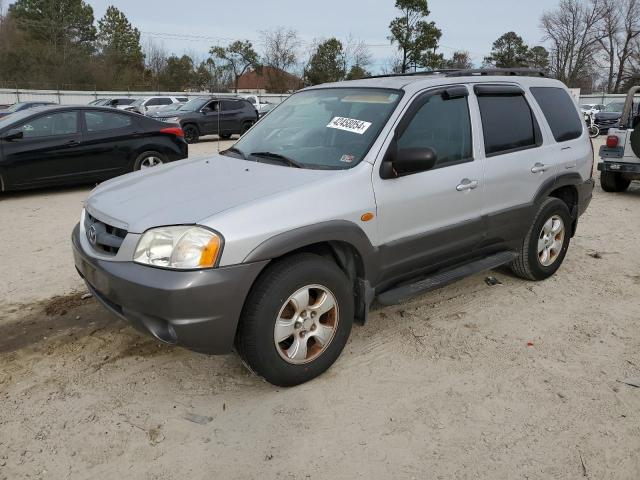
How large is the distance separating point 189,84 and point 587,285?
57.4 meters

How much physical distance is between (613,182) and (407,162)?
7.64 meters

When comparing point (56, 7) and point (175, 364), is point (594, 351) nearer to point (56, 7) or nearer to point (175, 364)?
point (175, 364)

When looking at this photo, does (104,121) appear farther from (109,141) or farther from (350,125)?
(350,125)

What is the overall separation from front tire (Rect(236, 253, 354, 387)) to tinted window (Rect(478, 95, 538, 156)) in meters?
1.76

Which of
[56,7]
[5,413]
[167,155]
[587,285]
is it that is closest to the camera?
[5,413]

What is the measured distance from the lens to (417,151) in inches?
126

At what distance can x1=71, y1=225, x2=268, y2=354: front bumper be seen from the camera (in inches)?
102

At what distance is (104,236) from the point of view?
2.98 metres

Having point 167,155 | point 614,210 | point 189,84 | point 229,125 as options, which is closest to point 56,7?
point 189,84

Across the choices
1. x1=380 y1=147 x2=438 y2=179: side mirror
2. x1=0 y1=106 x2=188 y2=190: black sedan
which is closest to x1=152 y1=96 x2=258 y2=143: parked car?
x1=0 y1=106 x2=188 y2=190: black sedan

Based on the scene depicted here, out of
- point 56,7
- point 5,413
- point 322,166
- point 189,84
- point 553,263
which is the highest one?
point 56,7

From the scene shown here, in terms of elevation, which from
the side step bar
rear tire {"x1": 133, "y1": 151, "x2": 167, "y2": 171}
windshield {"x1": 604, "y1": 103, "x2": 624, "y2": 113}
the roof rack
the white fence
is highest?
the white fence

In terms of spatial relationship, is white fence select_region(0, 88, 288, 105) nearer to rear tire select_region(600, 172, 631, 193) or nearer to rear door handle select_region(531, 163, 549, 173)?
rear tire select_region(600, 172, 631, 193)

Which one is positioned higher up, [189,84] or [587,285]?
[189,84]
